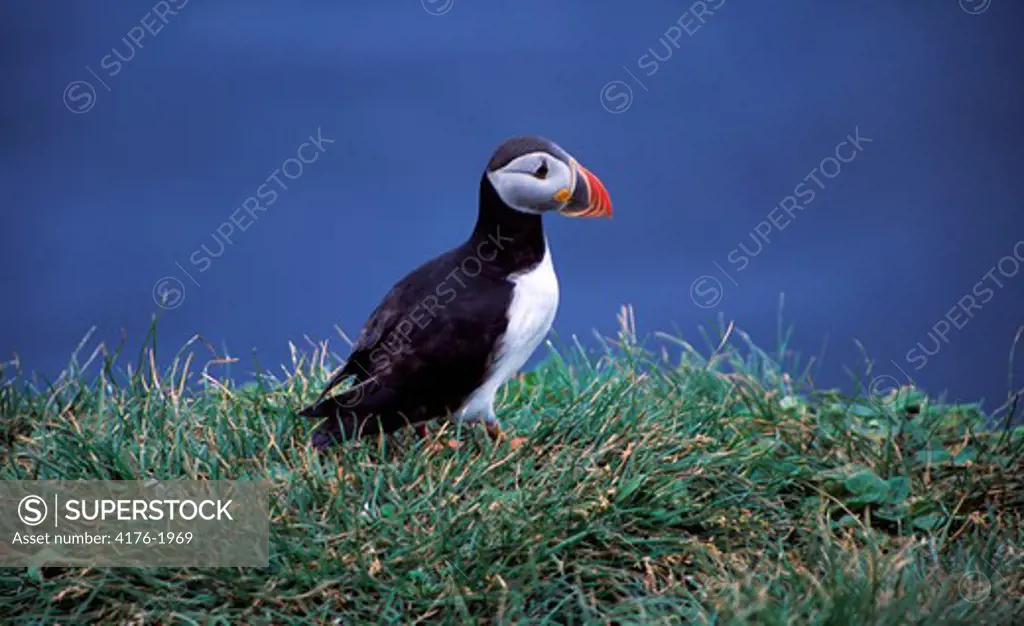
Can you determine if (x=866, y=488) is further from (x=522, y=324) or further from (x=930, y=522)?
(x=522, y=324)

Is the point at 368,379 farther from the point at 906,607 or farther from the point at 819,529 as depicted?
the point at 906,607

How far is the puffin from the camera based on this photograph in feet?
13.5

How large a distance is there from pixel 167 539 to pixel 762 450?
2.38 m

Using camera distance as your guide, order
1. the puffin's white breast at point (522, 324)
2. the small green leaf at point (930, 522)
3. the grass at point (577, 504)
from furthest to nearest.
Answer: the small green leaf at point (930, 522)
the puffin's white breast at point (522, 324)
the grass at point (577, 504)

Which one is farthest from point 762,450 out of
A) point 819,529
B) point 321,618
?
point 321,618

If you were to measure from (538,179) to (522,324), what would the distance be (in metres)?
0.55

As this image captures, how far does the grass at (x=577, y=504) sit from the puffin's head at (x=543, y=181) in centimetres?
96

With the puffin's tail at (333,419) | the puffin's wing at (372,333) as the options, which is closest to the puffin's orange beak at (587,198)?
the puffin's wing at (372,333)

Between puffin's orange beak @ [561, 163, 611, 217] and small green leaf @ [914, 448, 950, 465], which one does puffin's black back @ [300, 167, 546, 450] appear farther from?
small green leaf @ [914, 448, 950, 465]

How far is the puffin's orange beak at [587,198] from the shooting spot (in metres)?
4.10

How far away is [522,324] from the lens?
419cm

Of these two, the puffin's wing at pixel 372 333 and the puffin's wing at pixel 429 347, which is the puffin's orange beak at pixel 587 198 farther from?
the puffin's wing at pixel 372 333

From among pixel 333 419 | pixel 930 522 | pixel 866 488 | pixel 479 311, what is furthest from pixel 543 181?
pixel 930 522

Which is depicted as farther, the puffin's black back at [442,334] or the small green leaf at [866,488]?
Result: the small green leaf at [866,488]
